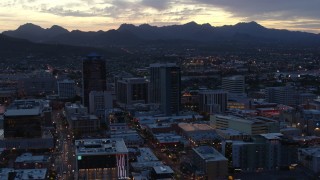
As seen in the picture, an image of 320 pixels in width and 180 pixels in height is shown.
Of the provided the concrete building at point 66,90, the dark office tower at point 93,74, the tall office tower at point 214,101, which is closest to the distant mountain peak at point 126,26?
the concrete building at point 66,90

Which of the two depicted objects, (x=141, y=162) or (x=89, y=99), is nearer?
(x=141, y=162)

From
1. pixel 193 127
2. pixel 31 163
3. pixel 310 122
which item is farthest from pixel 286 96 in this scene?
pixel 31 163

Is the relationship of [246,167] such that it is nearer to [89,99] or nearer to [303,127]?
[303,127]

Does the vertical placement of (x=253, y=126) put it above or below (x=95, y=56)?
below

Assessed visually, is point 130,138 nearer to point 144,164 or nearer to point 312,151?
point 144,164

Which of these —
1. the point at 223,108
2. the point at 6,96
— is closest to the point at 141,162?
the point at 223,108

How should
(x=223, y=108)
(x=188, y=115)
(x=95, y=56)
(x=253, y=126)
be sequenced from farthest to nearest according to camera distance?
1. (x=95, y=56)
2. (x=223, y=108)
3. (x=188, y=115)
4. (x=253, y=126)

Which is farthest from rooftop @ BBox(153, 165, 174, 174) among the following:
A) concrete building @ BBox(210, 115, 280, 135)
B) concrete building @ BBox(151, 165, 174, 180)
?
concrete building @ BBox(210, 115, 280, 135)

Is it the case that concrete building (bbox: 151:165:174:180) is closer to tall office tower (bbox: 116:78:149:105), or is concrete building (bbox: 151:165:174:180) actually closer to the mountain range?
tall office tower (bbox: 116:78:149:105)
